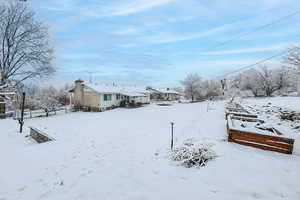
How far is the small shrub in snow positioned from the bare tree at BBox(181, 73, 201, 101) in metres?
43.4

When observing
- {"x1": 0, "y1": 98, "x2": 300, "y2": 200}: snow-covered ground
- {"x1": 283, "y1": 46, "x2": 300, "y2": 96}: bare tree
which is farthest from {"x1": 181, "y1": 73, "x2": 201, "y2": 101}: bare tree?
{"x1": 0, "y1": 98, "x2": 300, "y2": 200}: snow-covered ground

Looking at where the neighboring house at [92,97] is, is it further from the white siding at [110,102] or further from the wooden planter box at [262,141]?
the wooden planter box at [262,141]

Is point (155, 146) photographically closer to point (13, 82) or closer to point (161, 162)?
point (161, 162)

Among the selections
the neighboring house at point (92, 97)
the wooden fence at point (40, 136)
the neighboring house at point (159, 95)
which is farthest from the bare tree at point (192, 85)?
the wooden fence at point (40, 136)

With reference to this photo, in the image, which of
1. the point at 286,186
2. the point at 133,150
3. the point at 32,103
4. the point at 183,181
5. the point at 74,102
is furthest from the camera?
the point at 74,102

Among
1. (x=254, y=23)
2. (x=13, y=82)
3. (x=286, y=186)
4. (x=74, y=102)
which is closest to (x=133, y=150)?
(x=286, y=186)

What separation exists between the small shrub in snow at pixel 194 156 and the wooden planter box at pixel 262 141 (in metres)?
1.65

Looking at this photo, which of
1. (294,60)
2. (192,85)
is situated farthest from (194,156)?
(192,85)

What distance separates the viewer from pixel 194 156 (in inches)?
177

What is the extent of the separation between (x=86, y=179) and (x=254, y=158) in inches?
178

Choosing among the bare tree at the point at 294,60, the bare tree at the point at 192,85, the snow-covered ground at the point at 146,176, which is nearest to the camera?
the snow-covered ground at the point at 146,176

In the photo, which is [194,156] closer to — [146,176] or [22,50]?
[146,176]

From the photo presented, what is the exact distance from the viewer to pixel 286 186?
10.6 feet

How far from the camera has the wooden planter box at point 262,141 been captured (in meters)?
4.86
